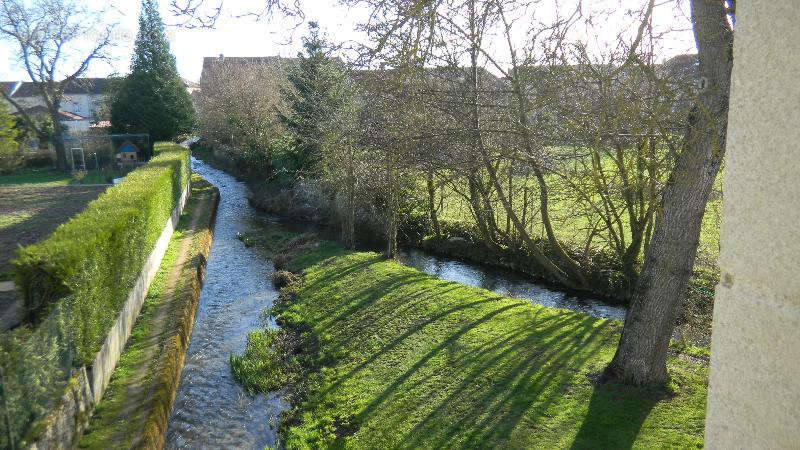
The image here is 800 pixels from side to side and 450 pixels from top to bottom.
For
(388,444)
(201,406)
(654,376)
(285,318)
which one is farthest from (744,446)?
(285,318)

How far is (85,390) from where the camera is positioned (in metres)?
7.49

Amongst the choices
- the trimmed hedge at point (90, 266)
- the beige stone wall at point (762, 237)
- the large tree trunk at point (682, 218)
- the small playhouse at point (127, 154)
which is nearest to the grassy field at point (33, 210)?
the trimmed hedge at point (90, 266)

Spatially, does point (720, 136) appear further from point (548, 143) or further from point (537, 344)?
point (537, 344)

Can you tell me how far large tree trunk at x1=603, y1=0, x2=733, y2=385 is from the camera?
18.8ft

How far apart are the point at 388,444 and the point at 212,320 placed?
21.0ft

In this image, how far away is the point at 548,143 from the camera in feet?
29.2

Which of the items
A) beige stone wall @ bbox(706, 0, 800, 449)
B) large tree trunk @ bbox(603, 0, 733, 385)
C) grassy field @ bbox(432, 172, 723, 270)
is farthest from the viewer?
grassy field @ bbox(432, 172, 723, 270)

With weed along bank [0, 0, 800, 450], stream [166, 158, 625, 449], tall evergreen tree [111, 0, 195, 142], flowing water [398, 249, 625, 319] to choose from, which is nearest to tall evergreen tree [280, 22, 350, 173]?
weed along bank [0, 0, 800, 450]

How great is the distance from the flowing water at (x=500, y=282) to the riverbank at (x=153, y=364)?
Answer: 6317mm

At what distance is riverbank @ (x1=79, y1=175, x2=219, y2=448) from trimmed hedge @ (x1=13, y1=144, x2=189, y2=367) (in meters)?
0.75

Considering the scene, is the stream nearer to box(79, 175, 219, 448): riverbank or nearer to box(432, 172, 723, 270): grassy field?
box(79, 175, 219, 448): riverbank

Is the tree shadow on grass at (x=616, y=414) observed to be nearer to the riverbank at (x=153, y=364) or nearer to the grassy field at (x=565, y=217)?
the grassy field at (x=565, y=217)

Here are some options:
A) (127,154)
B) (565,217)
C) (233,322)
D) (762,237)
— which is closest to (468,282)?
(565,217)

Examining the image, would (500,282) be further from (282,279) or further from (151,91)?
(151,91)
